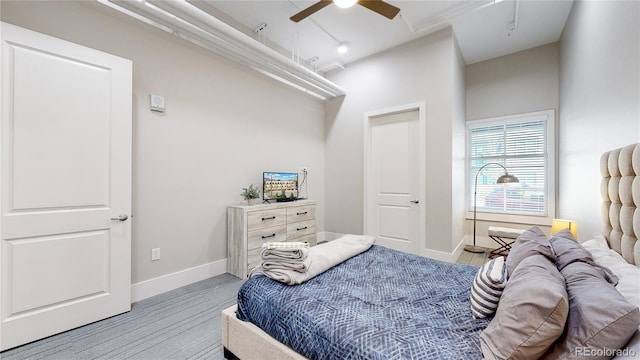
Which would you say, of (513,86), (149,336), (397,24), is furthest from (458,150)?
(149,336)

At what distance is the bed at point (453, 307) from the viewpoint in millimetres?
858

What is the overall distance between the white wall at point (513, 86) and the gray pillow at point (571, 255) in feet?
10.2

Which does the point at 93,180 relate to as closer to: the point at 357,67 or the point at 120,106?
the point at 120,106

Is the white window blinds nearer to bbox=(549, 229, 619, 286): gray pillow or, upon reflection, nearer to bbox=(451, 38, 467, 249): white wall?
bbox=(451, 38, 467, 249): white wall

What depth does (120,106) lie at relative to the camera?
228 centimetres

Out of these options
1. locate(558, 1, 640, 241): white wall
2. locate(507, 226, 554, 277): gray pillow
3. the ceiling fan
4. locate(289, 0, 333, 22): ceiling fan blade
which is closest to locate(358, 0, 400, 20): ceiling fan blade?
the ceiling fan

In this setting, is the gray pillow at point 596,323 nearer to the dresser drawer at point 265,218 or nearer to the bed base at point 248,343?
the bed base at point 248,343

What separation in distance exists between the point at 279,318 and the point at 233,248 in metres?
2.04

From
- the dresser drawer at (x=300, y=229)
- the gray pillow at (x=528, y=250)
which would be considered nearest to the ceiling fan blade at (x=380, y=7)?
A: the gray pillow at (x=528, y=250)

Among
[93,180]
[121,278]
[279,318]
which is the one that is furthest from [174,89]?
[279,318]

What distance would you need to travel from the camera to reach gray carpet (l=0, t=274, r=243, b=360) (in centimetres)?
177

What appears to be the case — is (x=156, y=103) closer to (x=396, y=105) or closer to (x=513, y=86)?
(x=396, y=105)

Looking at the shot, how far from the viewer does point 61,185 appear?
202cm

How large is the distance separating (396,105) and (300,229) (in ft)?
8.03
